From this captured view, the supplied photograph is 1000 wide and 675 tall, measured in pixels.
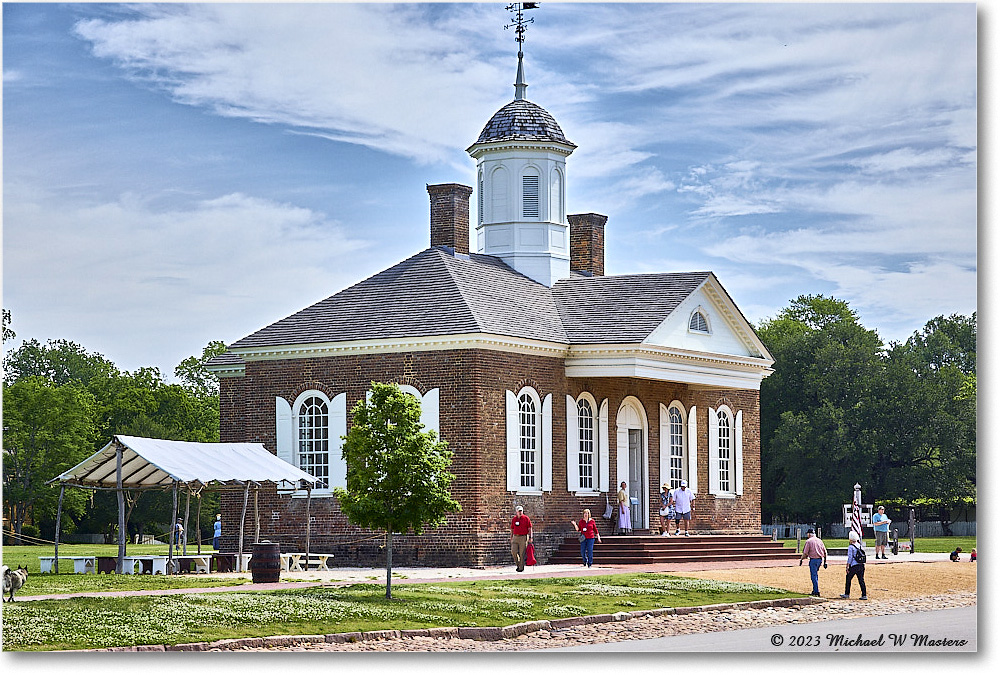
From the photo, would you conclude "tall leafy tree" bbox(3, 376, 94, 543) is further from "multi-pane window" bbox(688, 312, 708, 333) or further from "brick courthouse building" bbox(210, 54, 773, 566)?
"multi-pane window" bbox(688, 312, 708, 333)

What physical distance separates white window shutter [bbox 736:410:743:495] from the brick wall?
6.85 feet

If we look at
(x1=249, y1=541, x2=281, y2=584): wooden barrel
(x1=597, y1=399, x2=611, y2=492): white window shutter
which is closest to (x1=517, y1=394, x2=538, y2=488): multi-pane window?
(x1=597, y1=399, x2=611, y2=492): white window shutter

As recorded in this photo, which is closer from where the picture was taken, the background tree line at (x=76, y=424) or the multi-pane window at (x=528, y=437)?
the multi-pane window at (x=528, y=437)

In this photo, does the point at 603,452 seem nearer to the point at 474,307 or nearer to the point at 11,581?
the point at 474,307

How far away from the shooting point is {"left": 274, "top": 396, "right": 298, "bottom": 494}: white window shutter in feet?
115

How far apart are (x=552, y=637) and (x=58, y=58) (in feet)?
35.8

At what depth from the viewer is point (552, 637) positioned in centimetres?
2086

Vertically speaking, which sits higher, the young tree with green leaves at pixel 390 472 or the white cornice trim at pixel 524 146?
the white cornice trim at pixel 524 146

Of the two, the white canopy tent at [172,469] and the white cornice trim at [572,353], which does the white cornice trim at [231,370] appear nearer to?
the white cornice trim at [572,353]

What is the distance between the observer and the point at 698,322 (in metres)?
37.0

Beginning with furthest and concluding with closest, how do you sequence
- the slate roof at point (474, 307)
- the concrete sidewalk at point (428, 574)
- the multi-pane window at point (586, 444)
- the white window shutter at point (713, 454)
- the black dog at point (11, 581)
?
the white window shutter at point (713, 454), the multi-pane window at point (586, 444), the slate roof at point (474, 307), the concrete sidewalk at point (428, 574), the black dog at point (11, 581)

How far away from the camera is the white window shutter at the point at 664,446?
123 feet

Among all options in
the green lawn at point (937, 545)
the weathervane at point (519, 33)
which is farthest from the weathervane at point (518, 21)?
the green lawn at point (937, 545)

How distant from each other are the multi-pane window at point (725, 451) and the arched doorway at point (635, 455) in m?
3.17
